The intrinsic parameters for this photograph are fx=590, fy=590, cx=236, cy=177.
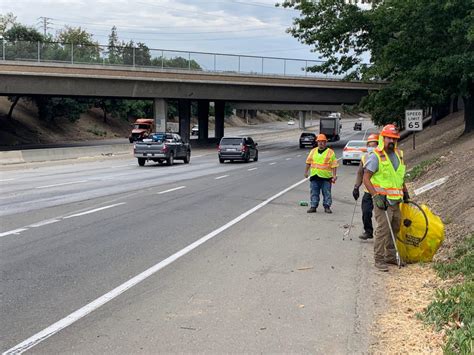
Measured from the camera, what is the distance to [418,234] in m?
8.09

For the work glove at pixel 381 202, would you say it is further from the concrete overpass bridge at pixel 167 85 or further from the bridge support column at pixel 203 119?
the bridge support column at pixel 203 119

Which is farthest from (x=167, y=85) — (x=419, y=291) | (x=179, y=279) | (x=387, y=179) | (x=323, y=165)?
(x=419, y=291)

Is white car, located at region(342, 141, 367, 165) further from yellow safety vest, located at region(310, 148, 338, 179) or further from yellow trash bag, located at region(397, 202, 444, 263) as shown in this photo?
yellow trash bag, located at region(397, 202, 444, 263)

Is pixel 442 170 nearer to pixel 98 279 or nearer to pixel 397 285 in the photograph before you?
pixel 397 285

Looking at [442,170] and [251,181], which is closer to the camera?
[442,170]

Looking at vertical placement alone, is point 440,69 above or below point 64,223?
above

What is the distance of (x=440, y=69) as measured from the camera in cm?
2603

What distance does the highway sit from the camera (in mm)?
5258

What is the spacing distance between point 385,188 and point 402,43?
22277mm

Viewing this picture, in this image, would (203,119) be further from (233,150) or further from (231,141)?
(233,150)

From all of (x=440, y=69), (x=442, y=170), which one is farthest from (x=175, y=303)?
(x=440, y=69)

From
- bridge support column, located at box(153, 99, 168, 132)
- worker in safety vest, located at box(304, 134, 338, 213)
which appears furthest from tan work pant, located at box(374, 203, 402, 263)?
bridge support column, located at box(153, 99, 168, 132)

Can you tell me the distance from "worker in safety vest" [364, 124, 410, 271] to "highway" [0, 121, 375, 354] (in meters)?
0.39

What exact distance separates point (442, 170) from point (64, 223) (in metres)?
12.3
